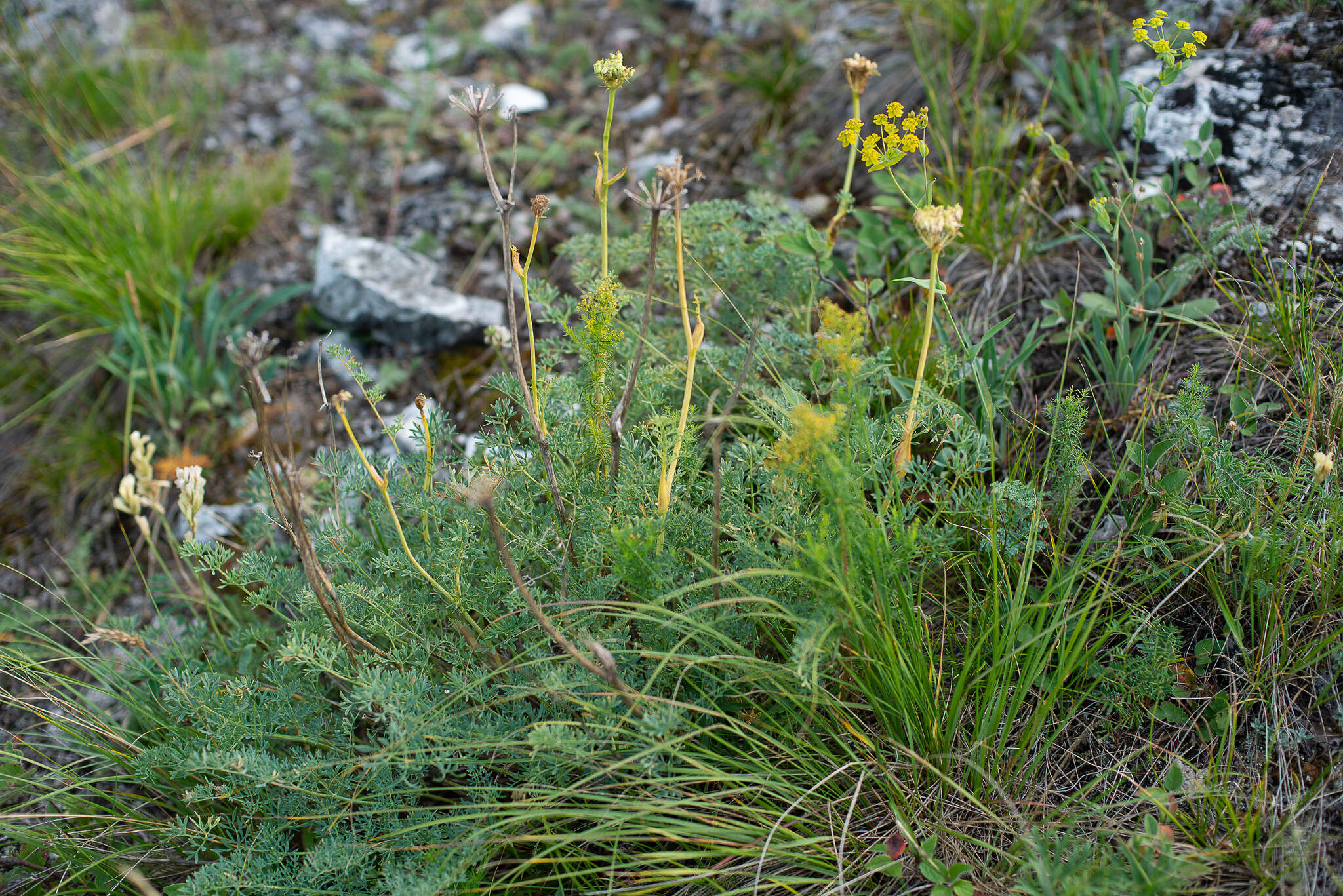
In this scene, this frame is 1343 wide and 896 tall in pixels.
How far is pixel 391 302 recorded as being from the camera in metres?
3.10

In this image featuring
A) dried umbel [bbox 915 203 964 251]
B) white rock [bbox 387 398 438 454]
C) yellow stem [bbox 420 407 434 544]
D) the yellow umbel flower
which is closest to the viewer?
dried umbel [bbox 915 203 964 251]

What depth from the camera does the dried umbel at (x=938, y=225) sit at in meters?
1.42

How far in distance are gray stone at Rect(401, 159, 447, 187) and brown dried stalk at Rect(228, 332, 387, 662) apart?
265 cm

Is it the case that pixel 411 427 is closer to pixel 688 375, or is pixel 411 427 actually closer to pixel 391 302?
pixel 391 302

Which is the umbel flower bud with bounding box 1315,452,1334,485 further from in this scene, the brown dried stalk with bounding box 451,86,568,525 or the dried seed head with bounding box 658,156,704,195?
the brown dried stalk with bounding box 451,86,568,525

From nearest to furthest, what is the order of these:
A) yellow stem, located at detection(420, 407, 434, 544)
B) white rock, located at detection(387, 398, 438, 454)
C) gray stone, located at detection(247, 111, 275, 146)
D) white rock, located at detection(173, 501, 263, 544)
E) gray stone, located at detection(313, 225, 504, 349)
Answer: yellow stem, located at detection(420, 407, 434, 544)
white rock, located at detection(387, 398, 438, 454)
white rock, located at detection(173, 501, 263, 544)
gray stone, located at detection(313, 225, 504, 349)
gray stone, located at detection(247, 111, 275, 146)

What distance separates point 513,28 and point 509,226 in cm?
369

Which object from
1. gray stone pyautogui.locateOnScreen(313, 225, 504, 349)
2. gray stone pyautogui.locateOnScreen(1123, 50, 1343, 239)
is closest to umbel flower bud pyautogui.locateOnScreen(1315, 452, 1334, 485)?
gray stone pyautogui.locateOnScreen(1123, 50, 1343, 239)

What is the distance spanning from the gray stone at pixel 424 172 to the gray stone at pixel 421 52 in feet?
2.63

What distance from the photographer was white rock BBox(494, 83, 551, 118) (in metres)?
4.04

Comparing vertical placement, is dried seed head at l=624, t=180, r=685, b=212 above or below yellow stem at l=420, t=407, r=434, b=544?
above

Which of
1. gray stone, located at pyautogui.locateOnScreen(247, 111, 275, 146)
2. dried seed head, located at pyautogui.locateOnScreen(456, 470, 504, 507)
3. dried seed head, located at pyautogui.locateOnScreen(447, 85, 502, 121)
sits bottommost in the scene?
gray stone, located at pyautogui.locateOnScreen(247, 111, 275, 146)

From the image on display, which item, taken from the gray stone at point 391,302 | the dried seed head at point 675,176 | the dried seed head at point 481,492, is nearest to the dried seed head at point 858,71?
the dried seed head at point 675,176

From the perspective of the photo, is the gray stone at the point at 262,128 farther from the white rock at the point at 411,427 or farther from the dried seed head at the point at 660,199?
the dried seed head at the point at 660,199
